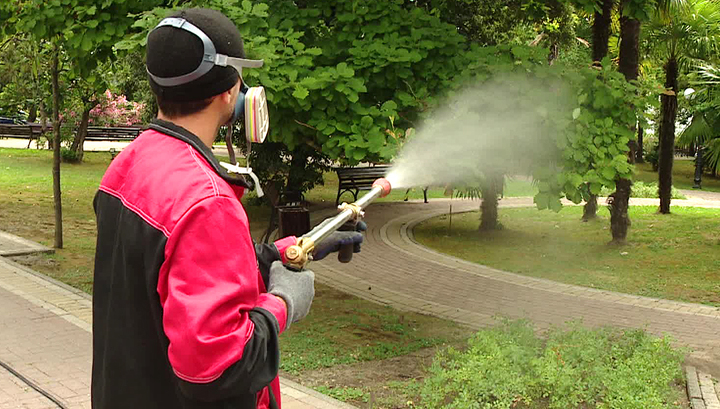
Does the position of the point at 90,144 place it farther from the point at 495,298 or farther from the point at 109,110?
the point at 495,298

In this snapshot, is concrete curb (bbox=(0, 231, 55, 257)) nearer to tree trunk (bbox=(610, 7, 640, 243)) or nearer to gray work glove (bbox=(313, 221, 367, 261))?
tree trunk (bbox=(610, 7, 640, 243))

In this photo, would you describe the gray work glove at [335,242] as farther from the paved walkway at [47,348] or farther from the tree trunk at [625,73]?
the tree trunk at [625,73]

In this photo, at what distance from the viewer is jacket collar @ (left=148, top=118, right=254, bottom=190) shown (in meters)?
2.02

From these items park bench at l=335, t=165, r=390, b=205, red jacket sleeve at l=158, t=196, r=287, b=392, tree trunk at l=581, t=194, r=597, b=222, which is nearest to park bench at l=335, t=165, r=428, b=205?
park bench at l=335, t=165, r=390, b=205

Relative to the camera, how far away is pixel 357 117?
667cm

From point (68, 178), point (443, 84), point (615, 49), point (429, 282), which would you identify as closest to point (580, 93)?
point (443, 84)

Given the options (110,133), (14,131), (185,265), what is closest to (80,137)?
(110,133)

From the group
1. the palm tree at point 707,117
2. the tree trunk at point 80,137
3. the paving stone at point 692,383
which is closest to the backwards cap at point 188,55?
the paving stone at point 692,383

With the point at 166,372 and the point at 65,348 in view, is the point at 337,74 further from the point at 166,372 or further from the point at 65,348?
the point at 166,372

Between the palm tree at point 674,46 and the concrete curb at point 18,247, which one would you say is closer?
the concrete curb at point 18,247

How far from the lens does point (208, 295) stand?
1.80 meters

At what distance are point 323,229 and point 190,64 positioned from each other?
724 mm

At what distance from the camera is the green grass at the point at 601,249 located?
412 inches

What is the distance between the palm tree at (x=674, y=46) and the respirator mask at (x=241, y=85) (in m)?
15.3
